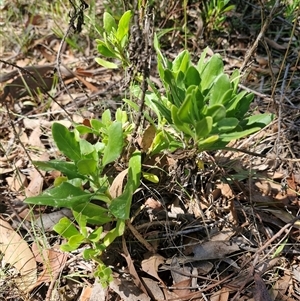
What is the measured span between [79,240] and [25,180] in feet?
1.90

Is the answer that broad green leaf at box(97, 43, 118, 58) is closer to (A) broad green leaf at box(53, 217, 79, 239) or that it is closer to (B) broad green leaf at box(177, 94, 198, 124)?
(B) broad green leaf at box(177, 94, 198, 124)

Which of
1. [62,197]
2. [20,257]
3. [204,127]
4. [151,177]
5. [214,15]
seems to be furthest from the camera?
[214,15]

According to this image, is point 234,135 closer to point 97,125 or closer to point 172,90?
point 172,90

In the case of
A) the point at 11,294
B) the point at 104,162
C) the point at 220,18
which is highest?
the point at 220,18

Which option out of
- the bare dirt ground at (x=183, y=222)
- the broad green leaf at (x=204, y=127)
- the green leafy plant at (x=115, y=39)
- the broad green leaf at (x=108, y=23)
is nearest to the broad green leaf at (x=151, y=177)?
the bare dirt ground at (x=183, y=222)

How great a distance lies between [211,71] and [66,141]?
20.4 inches

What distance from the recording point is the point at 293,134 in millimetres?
1992

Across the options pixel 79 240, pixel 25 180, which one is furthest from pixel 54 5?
pixel 79 240

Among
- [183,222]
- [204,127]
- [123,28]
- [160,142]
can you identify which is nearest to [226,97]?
[204,127]

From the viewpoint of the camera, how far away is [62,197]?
1.39 metres

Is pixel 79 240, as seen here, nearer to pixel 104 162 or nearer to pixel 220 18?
pixel 104 162

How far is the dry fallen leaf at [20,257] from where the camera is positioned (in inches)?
65.5

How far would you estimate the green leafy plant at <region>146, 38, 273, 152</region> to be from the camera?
1.31 m

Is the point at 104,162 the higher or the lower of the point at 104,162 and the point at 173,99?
the lower
